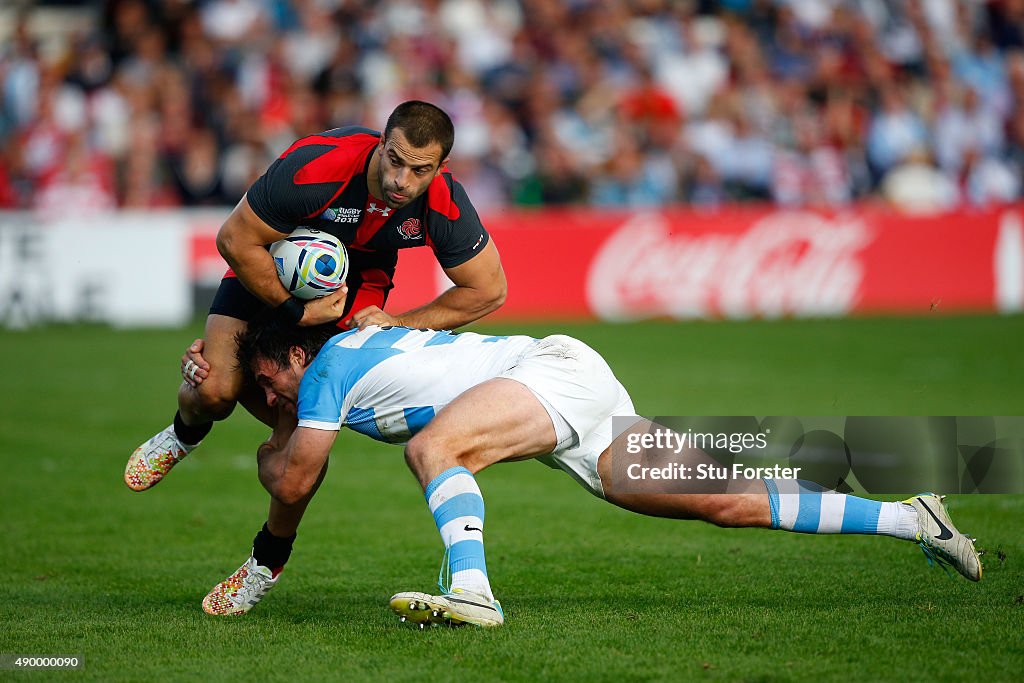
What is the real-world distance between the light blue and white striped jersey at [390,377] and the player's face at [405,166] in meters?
0.67

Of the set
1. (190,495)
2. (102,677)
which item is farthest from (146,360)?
(102,677)

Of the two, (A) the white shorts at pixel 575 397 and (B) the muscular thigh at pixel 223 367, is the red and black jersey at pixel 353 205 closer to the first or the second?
(B) the muscular thigh at pixel 223 367

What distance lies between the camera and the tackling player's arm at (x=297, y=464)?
5.24 meters

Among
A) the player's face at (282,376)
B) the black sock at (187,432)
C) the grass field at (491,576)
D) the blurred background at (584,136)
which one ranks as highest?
the blurred background at (584,136)

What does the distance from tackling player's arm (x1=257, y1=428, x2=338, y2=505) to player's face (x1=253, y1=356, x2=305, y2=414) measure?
215 millimetres

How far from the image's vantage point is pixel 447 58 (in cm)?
1956

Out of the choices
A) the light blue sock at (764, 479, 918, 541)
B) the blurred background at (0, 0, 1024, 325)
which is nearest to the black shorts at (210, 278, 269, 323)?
→ the light blue sock at (764, 479, 918, 541)

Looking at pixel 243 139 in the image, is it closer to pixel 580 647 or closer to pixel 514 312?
pixel 514 312

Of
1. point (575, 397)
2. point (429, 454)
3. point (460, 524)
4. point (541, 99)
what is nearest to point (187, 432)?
point (429, 454)

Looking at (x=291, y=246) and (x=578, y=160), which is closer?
(x=291, y=246)

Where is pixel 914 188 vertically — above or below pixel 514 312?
above

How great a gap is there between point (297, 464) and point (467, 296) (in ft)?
5.26

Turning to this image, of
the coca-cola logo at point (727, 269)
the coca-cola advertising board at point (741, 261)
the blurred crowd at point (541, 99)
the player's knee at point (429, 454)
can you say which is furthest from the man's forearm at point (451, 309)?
the blurred crowd at point (541, 99)

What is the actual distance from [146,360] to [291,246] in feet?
29.2
